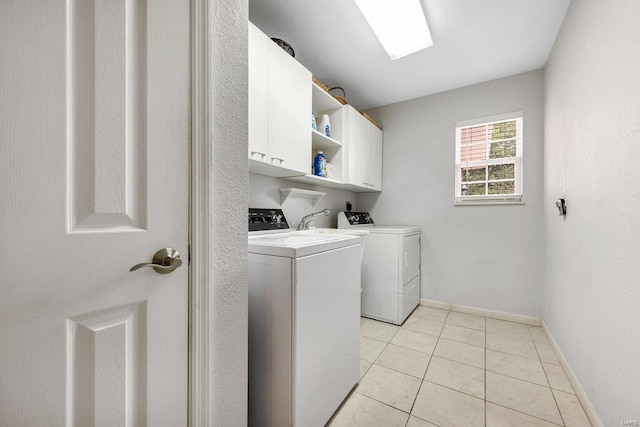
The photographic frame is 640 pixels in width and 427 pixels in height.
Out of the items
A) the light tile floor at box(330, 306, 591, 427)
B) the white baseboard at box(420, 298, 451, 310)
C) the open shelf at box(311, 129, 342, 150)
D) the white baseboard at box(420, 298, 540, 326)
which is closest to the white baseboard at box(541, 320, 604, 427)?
the light tile floor at box(330, 306, 591, 427)

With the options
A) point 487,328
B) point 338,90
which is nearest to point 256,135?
point 338,90

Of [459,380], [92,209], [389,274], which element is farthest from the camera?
[389,274]

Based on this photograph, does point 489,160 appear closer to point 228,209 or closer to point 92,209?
point 228,209

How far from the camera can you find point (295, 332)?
107 cm

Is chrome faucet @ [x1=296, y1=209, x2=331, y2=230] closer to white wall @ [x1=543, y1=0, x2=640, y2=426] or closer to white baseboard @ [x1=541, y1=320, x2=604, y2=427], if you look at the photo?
white wall @ [x1=543, y1=0, x2=640, y2=426]

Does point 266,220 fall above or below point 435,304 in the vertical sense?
above

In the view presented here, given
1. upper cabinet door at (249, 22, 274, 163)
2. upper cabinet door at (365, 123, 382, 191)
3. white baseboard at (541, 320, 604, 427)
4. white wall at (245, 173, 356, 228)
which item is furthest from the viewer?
upper cabinet door at (365, 123, 382, 191)

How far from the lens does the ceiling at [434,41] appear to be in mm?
1697

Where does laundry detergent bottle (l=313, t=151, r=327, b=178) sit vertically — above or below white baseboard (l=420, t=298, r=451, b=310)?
above

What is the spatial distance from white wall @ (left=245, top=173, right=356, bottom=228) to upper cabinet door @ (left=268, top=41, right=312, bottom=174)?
352 millimetres

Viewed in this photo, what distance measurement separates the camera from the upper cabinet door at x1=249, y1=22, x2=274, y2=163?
1.47 m

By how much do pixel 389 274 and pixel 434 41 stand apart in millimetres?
2097

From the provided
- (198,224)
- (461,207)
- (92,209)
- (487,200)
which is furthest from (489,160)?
(92,209)

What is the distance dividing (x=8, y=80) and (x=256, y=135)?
107 centimetres
